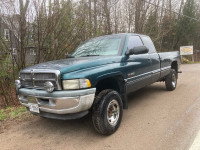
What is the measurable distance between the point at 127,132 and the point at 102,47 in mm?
1928

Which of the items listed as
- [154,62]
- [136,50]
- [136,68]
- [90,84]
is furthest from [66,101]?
[154,62]

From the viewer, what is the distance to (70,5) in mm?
6047

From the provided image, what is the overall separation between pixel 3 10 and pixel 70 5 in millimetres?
2373

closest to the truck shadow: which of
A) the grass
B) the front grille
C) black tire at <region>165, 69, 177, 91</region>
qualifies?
the grass

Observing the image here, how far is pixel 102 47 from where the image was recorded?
3.62 m

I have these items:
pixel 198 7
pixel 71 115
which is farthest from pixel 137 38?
pixel 198 7

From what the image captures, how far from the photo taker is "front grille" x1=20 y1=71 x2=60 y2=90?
238 centimetres

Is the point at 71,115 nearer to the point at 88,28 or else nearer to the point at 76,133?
the point at 76,133

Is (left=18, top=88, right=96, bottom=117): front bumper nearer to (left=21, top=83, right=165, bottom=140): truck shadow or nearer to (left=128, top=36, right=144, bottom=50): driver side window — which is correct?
(left=21, top=83, right=165, bottom=140): truck shadow

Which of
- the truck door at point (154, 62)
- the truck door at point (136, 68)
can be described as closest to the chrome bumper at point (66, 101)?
the truck door at point (136, 68)

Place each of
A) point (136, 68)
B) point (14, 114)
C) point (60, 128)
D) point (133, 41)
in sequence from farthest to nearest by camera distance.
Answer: point (14, 114)
point (133, 41)
point (136, 68)
point (60, 128)

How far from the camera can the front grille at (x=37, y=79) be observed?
2375 millimetres

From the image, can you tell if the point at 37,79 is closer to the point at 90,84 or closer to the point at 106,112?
the point at 90,84

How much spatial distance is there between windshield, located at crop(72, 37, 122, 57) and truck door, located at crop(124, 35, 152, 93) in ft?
0.99
